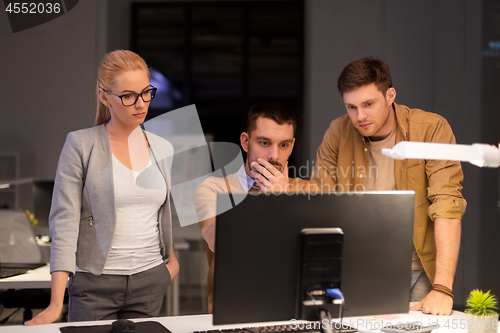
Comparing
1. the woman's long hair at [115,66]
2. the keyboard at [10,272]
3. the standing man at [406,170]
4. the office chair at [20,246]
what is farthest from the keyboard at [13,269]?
the standing man at [406,170]

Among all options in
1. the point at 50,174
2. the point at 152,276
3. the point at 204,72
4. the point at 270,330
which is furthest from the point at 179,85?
the point at 270,330

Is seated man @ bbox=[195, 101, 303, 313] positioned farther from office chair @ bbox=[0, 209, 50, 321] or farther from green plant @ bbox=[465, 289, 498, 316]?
office chair @ bbox=[0, 209, 50, 321]

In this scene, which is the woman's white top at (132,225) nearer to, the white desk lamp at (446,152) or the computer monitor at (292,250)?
the computer monitor at (292,250)

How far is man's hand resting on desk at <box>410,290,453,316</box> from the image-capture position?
141 cm

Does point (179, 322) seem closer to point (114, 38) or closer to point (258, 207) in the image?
point (258, 207)

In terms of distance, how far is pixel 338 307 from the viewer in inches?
39.4

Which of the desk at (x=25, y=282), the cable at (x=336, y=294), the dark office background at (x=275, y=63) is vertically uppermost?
the dark office background at (x=275, y=63)

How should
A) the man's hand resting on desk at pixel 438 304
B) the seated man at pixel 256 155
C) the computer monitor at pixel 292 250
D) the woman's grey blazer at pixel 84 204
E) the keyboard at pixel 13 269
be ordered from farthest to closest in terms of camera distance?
the keyboard at pixel 13 269, the seated man at pixel 256 155, the man's hand resting on desk at pixel 438 304, the woman's grey blazer at pixel 84 204, the computer monitor at pixel 292 250

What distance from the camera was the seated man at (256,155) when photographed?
1.63 meters

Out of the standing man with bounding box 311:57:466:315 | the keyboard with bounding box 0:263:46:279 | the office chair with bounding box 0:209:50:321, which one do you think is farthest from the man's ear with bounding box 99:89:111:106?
the office chair with bounding box 0:209:50:321

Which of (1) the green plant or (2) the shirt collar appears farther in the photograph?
(2) the shirt collar

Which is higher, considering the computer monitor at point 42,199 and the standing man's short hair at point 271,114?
the standing man's short hair at point 271,114

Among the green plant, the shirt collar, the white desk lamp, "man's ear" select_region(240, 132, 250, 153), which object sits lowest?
the green plant

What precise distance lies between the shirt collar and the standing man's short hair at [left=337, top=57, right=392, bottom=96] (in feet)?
1.67
